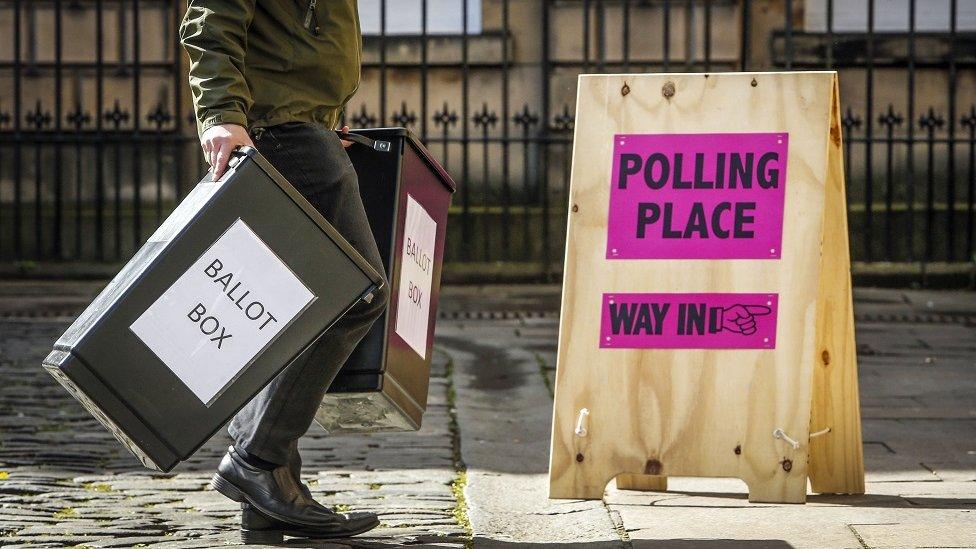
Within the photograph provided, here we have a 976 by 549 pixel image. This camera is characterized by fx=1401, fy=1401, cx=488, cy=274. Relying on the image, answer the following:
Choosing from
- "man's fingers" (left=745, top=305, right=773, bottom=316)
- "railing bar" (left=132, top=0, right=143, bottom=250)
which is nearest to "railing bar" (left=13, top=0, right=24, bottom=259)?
"railing bar" (left=132, top=0, right=143, bottom=250)

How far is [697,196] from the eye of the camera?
163 inches

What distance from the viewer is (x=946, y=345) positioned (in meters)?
7.70

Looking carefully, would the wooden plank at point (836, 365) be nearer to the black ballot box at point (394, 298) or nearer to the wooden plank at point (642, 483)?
the wooden plank at point (642, 483)

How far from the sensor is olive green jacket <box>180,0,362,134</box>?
324 centimetres

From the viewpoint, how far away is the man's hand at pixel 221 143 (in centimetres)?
317

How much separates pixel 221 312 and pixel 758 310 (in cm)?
169

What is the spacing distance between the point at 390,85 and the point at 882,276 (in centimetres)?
438

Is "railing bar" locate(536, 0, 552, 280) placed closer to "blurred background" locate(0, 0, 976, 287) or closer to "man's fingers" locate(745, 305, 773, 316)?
"blurred background" locate(0, 0, 976, 287)

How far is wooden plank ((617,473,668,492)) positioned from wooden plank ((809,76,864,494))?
449 mm

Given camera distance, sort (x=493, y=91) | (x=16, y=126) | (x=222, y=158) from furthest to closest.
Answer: (x=493, y=91) → (x=16, y=126) → (x=222, y=158)

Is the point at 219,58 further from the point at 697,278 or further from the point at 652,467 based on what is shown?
the point at 652,467

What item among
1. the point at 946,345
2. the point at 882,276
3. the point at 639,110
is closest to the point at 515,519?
the point at 639,110

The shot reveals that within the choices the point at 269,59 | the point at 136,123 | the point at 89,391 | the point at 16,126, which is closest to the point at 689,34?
the point at 136,123

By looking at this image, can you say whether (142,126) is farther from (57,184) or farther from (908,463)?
(908,463)
